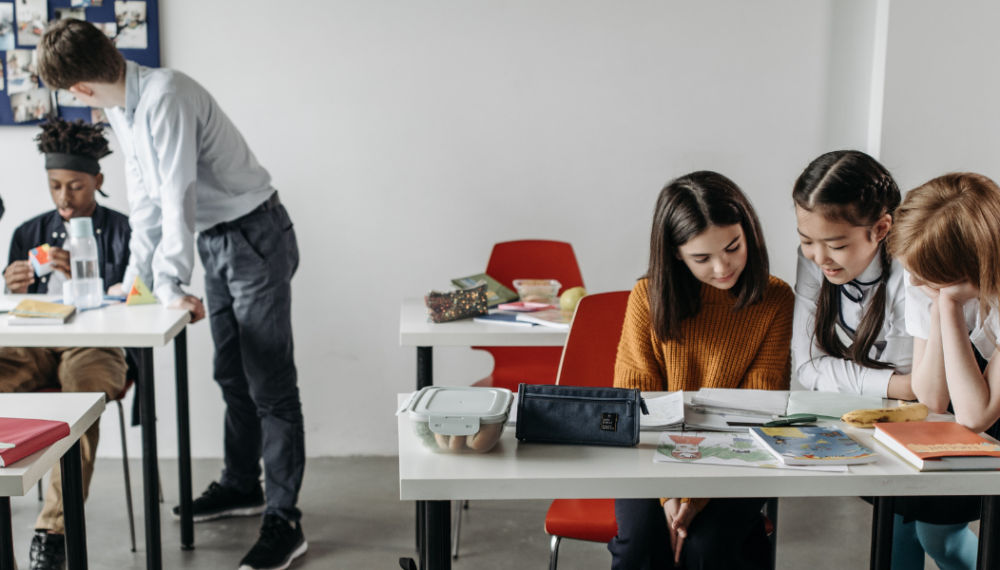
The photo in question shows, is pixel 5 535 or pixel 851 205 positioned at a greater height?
pixel 851 205

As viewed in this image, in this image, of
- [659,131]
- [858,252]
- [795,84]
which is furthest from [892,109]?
[858,252]

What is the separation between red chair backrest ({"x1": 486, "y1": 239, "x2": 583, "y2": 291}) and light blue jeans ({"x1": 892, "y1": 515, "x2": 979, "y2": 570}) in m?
1.44

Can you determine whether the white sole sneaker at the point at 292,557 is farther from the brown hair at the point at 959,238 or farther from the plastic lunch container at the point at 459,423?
the brown hair at the point at 959,238

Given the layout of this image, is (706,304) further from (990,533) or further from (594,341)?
(990,533)

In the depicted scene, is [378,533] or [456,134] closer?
[378,533]

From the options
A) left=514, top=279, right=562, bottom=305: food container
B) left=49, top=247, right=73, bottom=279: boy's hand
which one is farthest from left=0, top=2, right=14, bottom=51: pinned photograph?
left=514, top=279, right=562, bottom=305: food container

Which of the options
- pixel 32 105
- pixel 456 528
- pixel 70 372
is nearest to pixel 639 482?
pixel 456 528

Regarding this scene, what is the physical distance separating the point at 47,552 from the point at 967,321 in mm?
2292

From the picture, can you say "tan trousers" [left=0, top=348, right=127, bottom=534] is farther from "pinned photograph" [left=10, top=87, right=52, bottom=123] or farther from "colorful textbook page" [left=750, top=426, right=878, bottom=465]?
"colorful textbook page" [left=750, top=426, right=878, bottom=465]

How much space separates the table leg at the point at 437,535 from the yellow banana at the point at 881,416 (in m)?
0.73

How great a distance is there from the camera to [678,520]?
1.46 meters

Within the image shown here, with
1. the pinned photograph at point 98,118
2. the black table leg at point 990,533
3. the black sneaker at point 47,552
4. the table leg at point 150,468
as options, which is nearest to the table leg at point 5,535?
the table leg at point 150,468

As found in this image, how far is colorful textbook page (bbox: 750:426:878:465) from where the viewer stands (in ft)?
3.86

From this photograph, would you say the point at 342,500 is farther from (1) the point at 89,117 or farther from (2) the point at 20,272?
(1) the point at 89,117
